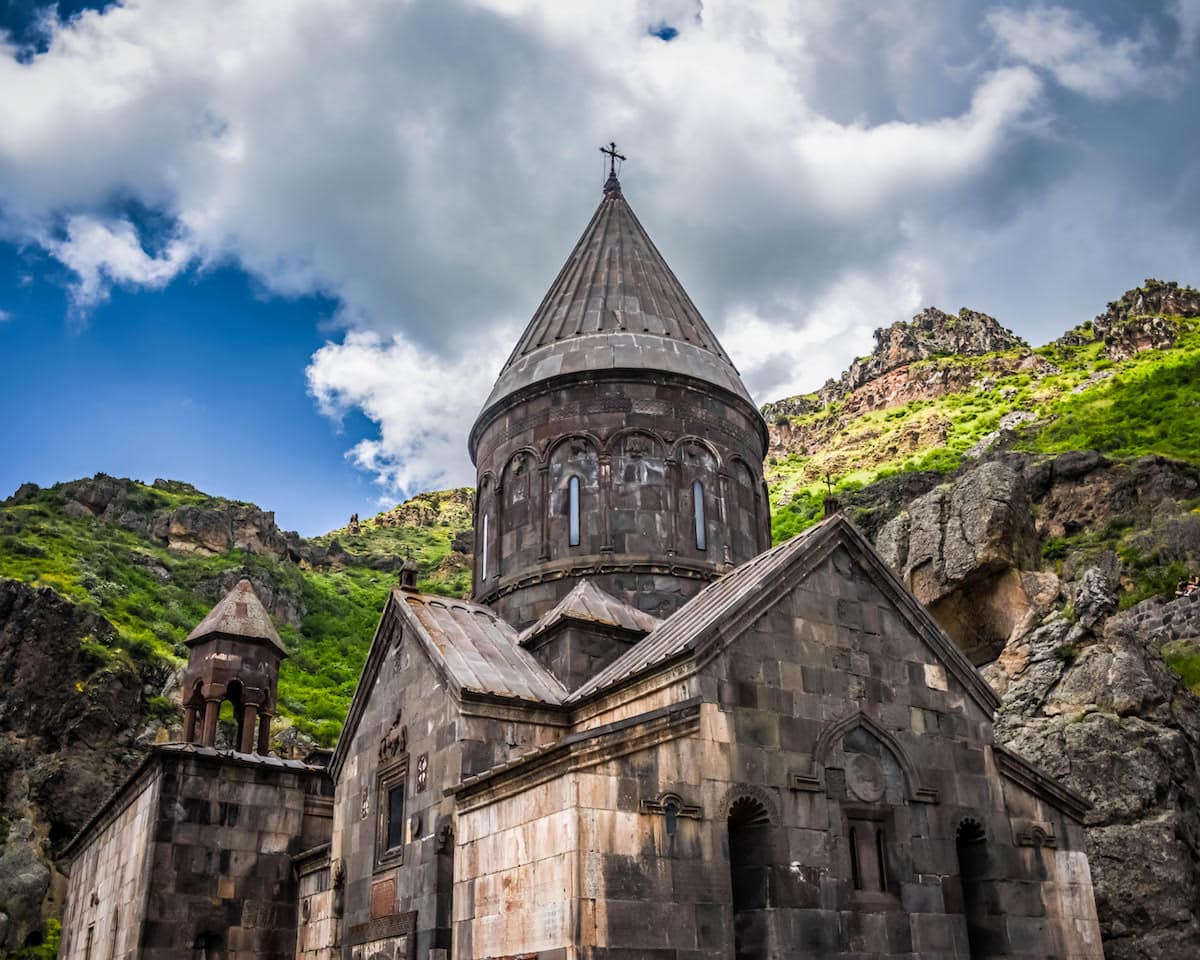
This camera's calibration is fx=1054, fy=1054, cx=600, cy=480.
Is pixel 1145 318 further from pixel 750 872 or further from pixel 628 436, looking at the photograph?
pixel 750 872

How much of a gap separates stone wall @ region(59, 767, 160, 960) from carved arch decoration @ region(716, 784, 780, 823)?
7430mm

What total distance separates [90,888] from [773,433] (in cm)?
6072

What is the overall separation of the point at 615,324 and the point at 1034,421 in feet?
130

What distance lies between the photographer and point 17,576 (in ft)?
91.2

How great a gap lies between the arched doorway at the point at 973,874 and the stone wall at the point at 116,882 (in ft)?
28.2

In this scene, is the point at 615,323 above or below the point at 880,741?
above

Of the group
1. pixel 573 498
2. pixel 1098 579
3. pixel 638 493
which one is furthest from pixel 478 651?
Result: pixel 1098 579

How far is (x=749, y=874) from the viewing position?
7.75 m

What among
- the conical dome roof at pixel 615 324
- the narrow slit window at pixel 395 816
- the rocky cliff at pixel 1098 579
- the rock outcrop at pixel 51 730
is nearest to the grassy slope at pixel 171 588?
the rock outcrop at pixel 51 730

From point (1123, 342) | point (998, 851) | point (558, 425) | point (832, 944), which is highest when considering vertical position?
point (1123, 342)

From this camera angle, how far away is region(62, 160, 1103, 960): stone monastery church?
7.48 metres

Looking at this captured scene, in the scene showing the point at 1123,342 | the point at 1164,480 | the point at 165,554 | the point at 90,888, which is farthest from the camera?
the point at 1123,342

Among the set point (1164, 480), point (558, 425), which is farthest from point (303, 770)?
point (1164, 480)

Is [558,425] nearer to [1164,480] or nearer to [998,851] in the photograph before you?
[998,851]
